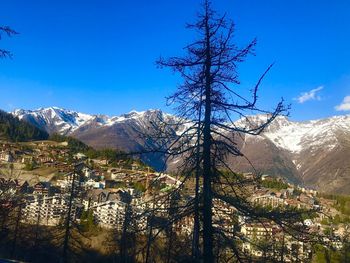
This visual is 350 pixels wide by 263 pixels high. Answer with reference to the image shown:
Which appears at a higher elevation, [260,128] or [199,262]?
[260,128]

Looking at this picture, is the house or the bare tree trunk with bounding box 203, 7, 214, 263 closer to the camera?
the bare tree trunk with bounding box 203, 7, 214, 263

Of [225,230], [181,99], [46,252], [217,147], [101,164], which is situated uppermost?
[101,164]

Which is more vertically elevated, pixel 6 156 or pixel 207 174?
pixel 6 156

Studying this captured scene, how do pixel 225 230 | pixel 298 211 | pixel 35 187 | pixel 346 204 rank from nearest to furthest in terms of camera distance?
pixel 298 211, pixel 225 230, pixel 35 187, pixel 346 204

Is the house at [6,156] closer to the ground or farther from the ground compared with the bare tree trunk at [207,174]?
farther from the ground

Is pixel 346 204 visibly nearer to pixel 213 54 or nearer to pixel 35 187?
pixel 35 187

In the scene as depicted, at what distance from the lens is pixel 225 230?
1095 cm

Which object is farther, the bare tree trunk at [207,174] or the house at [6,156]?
the house at [6,156]

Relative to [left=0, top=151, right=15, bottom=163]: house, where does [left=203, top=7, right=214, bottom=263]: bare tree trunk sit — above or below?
below

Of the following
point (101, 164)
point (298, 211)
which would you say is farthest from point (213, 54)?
point (101, 164)

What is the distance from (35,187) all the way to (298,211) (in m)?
107

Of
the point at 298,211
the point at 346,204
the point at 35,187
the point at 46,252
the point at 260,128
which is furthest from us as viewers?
the point at 346,204

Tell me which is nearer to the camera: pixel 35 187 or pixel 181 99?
pixel 181 99

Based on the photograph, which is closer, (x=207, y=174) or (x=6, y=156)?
(x=207, y=174)
